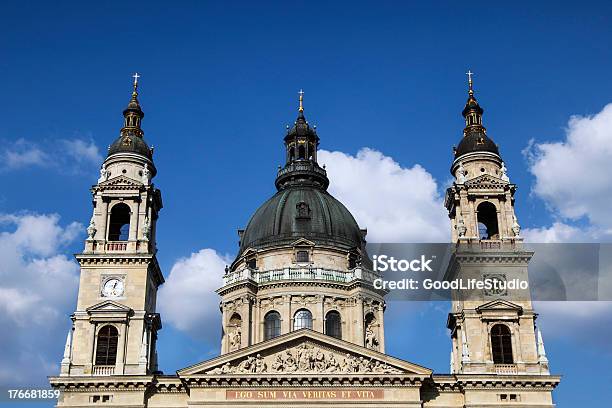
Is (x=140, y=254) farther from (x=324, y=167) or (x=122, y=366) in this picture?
(x=324, y=167)

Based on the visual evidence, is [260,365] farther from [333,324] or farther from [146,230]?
[333,324]

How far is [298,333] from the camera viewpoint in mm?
50938

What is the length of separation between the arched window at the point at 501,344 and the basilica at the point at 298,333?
0.19 ft

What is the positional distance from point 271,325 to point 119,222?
13.5 metres

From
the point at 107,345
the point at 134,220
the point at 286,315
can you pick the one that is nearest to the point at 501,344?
the point at 286,315

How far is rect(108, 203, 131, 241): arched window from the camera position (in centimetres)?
5534

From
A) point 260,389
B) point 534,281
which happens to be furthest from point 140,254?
point 534,281

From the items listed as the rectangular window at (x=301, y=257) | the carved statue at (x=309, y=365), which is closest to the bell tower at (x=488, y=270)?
the carved statue at (x=309, y=365)

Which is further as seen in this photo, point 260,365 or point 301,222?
point 301,222

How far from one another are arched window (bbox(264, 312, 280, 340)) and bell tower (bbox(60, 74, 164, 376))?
9759 millimetres

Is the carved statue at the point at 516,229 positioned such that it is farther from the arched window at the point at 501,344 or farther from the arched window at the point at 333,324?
the arched window at the point at 333,324

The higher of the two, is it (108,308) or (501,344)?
(108,308)

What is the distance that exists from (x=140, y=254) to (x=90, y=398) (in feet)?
28.6

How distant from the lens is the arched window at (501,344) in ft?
169
